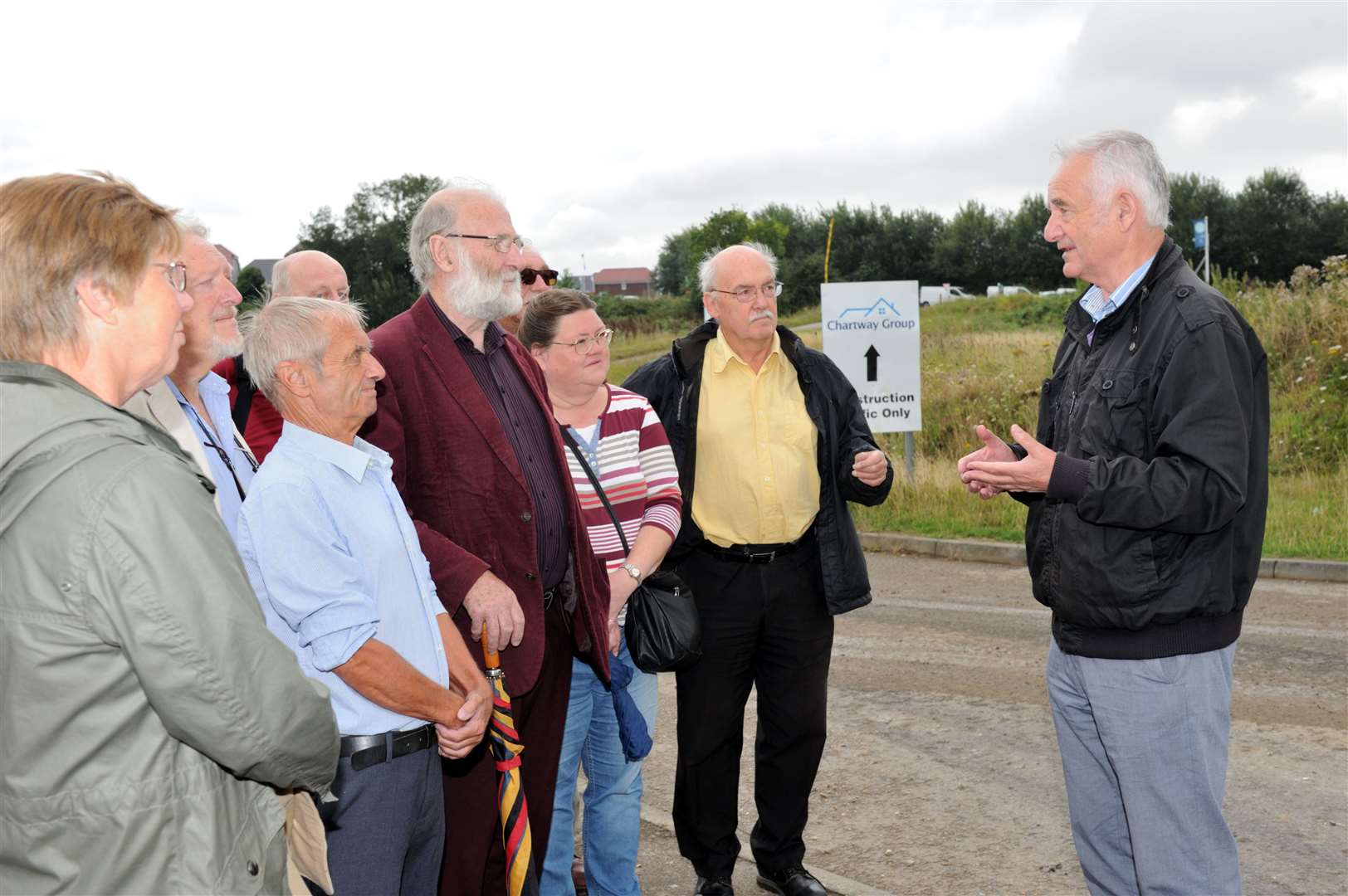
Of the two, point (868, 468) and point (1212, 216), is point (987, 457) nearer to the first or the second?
point (868, 468)

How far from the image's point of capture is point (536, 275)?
5.59m

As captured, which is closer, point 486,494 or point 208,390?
point 208,390

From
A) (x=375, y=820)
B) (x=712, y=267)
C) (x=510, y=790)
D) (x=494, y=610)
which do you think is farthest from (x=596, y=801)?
(x=712, y=267)

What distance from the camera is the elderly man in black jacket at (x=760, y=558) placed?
4883 mm

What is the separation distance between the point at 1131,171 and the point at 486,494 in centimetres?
214

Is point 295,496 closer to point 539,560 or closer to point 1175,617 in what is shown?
point 539,560

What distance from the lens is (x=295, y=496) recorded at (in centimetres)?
298

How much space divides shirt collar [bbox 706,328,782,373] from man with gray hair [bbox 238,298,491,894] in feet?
6.67

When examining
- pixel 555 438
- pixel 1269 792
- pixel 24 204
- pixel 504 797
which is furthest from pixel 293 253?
pixel 1269 792

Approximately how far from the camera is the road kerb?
1015cm

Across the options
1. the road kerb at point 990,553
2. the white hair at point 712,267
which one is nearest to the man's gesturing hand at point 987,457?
the white hair at point 712,267

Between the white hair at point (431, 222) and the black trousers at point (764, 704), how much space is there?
1.62 meters

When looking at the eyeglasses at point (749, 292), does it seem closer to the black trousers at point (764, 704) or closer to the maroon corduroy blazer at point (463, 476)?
the black trousers at point (764, 704)

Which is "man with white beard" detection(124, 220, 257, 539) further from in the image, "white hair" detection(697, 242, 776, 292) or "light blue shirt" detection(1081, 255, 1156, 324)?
"light blue shirt" detection(1081, 255, 1156, 324)
